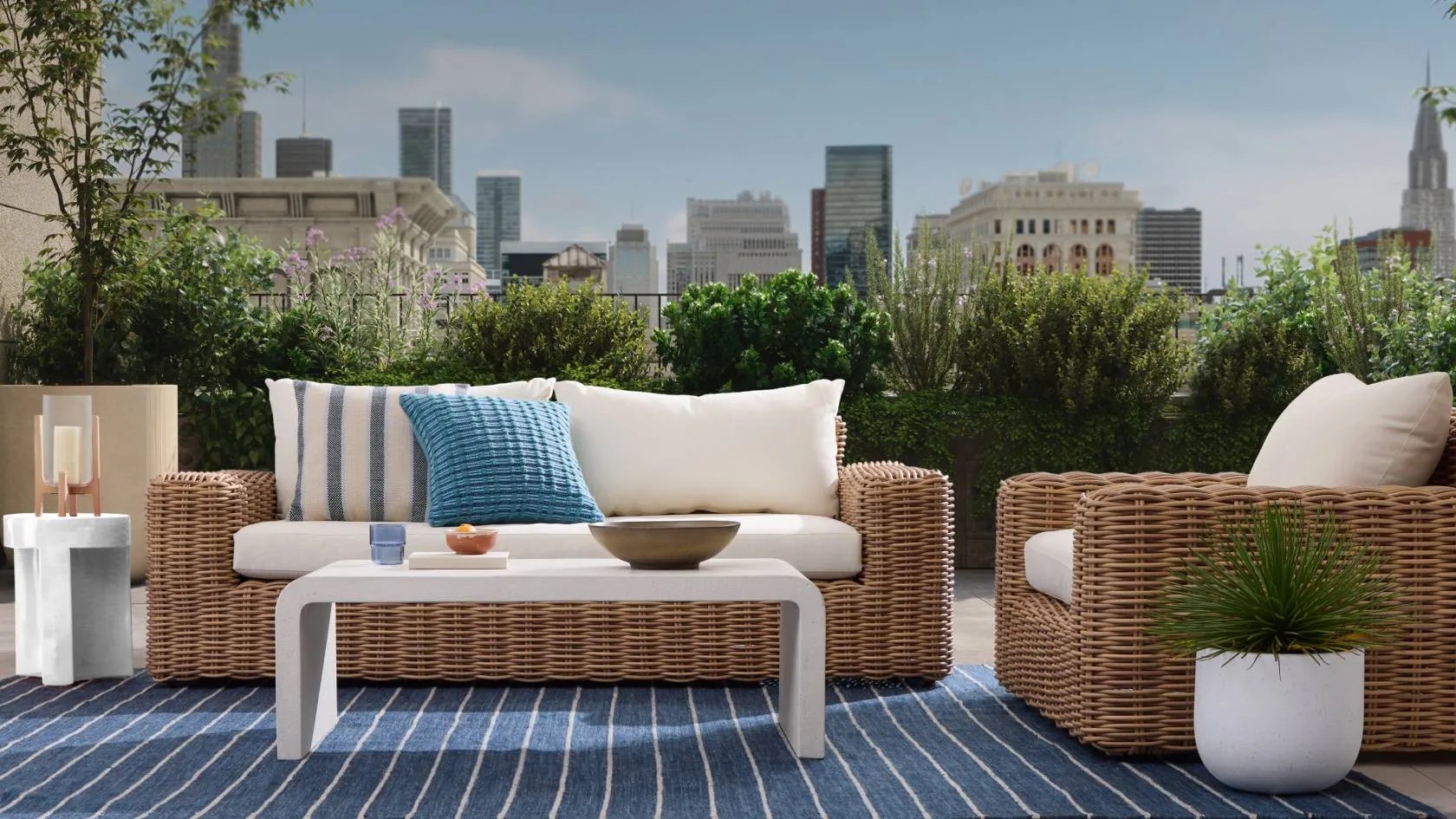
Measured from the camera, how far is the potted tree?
8.48 feet

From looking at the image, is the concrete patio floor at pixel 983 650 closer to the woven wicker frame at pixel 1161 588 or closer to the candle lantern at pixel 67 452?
the woven wicker frame at pixel 1161 588

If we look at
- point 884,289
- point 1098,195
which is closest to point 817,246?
point 1098,195

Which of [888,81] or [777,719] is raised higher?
[888,81]

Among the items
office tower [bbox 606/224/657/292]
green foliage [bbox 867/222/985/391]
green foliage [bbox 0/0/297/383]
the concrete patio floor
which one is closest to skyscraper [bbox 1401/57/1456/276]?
office tower [bbox 606/224/657/292]

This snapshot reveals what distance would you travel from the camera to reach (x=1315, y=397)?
3275 millimetres

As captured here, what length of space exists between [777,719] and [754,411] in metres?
1.16

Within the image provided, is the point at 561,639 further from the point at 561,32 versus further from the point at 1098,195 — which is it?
the point at 1098,195

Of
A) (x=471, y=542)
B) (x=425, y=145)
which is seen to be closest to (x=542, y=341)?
(x=471, y=542)

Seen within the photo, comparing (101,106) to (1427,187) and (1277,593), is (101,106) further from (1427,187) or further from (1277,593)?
(1427,187)

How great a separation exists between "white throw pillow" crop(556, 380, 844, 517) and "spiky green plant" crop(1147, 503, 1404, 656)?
55.8 inches

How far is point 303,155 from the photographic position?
356 feet

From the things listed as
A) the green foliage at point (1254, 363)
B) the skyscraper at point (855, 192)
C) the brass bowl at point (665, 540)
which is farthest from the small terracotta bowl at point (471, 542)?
the skyscraper at point (855, 192)

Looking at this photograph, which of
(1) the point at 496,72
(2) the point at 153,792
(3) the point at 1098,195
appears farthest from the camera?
(3) the point at 1098,195

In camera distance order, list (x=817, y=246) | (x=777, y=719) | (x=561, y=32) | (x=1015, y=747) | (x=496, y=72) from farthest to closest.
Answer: (x=817, y=246) < (x=496, y=72) < (x=561, y=32) < (x=777, y=719) < (x=1015, y=747)
